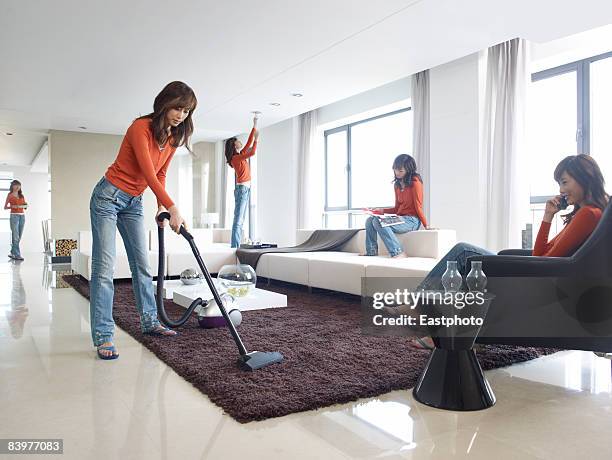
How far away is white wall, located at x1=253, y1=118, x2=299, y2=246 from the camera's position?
27.0ft

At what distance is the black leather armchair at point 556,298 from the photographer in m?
1.81

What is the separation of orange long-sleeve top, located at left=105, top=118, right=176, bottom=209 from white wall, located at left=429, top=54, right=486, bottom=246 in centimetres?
356

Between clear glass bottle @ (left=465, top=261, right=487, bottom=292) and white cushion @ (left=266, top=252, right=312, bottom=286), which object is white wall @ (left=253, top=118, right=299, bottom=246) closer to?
white cushion @ (left=266, top=252, right=312, bottom=286)

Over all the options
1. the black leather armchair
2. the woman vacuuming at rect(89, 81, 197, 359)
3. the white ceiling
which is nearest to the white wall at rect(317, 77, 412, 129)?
the white ceiling

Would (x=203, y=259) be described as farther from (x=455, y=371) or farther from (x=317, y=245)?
(x=455, y=371)

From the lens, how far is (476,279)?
1860 millimetres

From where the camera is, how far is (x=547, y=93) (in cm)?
512

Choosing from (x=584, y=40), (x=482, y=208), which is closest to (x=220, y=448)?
(x=482, y=208)

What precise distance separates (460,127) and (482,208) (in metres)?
0.89

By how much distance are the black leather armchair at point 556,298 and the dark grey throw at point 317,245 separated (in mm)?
3240

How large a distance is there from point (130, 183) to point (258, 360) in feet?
3.49

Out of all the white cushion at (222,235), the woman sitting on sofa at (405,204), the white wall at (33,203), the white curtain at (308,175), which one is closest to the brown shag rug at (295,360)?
the woman sitting on sofa at (405,204)

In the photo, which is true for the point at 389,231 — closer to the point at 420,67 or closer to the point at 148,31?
the point at 420,67

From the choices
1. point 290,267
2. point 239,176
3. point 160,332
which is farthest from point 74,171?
point 160,332
